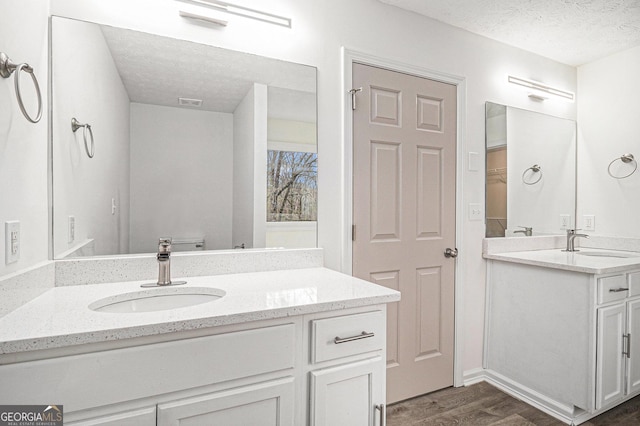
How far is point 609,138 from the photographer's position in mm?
2918

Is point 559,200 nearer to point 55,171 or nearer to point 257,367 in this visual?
point 257,367

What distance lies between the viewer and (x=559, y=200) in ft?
9.89

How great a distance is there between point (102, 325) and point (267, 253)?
0.92 metres

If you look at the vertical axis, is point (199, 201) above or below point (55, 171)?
below

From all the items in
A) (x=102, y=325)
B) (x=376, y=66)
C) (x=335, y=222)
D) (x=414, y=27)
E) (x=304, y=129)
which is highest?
(x=414, y=27)

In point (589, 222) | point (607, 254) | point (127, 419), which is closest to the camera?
point (127, 419)

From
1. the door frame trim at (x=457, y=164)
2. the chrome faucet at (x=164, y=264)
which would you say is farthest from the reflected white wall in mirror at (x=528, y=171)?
the chrome faucet at (x=164, y=264)

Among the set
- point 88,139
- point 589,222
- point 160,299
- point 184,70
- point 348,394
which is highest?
point 184,70

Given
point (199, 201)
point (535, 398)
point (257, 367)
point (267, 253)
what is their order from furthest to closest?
point (535, 398) → point (267, 253) → point (199, 201) → point (257, 367)

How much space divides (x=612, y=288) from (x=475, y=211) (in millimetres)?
887

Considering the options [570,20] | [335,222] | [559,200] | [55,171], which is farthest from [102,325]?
[559,200]

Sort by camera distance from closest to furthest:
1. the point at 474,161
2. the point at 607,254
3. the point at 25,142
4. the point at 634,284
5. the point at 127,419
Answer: the point at 127,419
the point at 25,142
the point at 634,284
the point at 474,161
the point at 607,254

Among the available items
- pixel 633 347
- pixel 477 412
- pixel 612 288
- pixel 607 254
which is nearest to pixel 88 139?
pixel 477 412

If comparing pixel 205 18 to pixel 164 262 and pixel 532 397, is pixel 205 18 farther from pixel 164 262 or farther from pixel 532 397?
pixel 532 397
